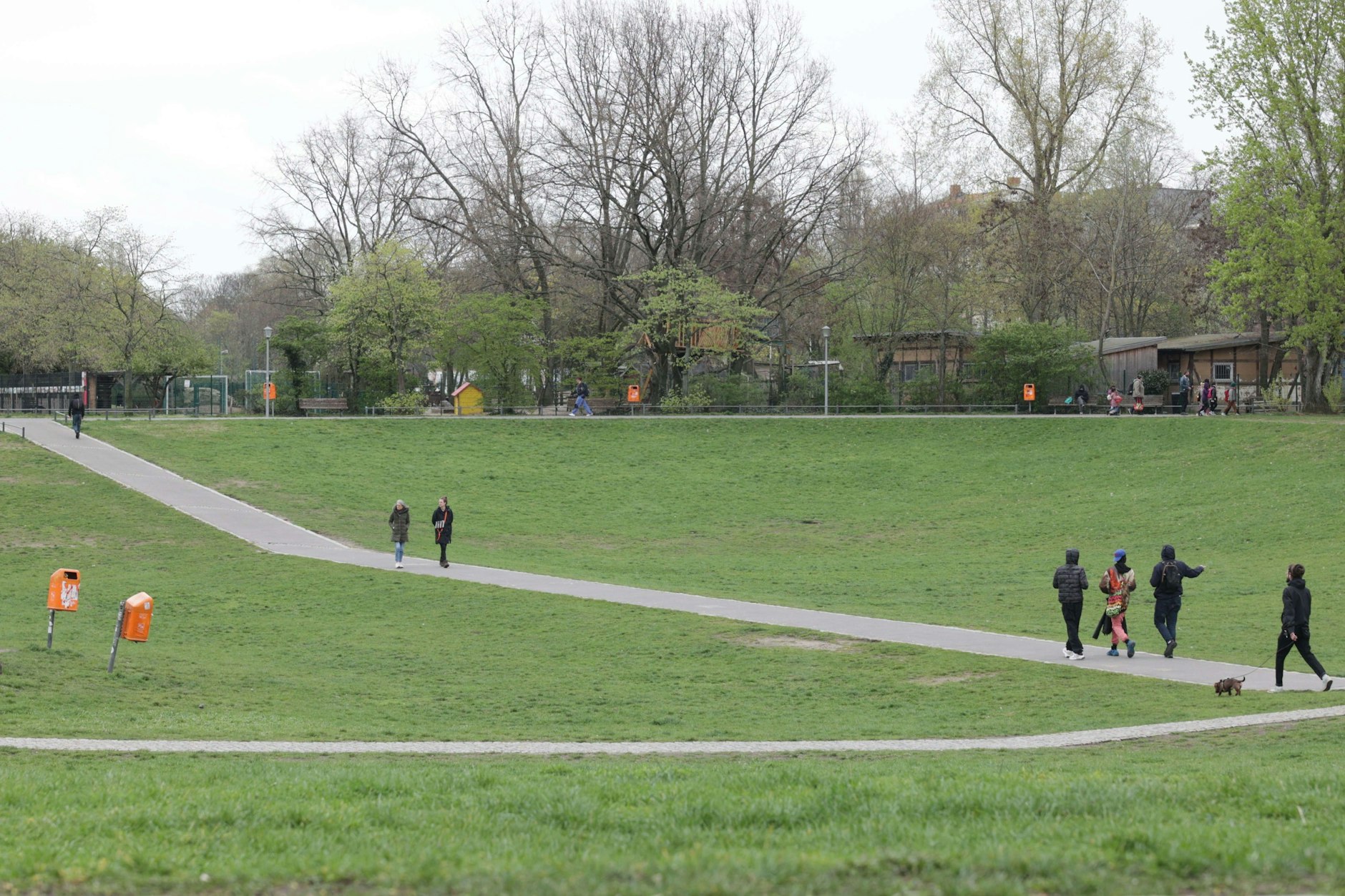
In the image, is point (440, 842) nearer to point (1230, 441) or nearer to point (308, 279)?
point (1230, 441)

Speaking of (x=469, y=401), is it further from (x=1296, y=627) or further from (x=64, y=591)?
(x=1296, y=627)

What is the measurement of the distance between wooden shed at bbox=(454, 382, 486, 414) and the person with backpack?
43.4m

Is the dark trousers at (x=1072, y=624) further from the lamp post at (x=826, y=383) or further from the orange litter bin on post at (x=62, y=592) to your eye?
the lamp post at (x=826, y=383)

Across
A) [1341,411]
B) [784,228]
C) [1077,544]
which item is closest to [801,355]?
[784,228]

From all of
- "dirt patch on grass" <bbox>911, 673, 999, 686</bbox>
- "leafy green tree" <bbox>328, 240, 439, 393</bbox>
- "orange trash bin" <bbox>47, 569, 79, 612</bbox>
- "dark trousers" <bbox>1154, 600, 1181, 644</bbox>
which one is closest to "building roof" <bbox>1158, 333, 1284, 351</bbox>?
"leafy green tree" <bbox>328, 240, 439, 393</bbox>

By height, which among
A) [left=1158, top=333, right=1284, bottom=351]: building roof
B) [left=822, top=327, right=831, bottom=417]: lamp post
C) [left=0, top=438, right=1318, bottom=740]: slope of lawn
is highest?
[left=1158, top=333, right=1284, bottom=351]: building roof

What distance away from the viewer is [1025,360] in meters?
55.2

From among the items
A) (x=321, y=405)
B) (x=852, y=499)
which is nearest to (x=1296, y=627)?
(x=852, y=499)

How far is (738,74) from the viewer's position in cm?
6109

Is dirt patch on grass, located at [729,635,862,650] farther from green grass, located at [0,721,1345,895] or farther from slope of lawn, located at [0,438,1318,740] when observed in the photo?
green grass, located at [0,721,1345,895]

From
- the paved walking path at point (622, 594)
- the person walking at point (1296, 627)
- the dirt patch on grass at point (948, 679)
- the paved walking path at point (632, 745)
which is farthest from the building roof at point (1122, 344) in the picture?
the paved walking path at point (632, 745)

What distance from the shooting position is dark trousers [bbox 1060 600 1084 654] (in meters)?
16.9

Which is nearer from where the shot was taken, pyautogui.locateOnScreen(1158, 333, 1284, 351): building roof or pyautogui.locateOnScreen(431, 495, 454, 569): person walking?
pyautogui.locateOnScreen(431, 495, 454, 569): person walking

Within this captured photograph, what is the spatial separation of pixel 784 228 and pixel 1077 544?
3194 cm
